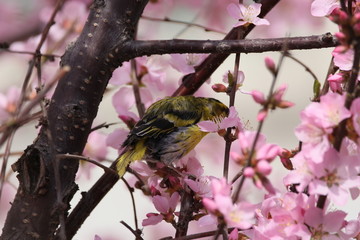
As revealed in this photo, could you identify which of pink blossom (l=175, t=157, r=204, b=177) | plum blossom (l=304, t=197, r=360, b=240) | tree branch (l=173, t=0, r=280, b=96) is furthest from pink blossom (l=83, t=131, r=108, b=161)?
plum blossom (l=304, t=197, r=360, b=240)

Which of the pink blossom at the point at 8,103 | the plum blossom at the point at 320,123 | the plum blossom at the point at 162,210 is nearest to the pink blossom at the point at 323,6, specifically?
the plum blossom at the point at 320,123

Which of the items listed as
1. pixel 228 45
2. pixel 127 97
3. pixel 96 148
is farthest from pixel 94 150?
pixel 228 45

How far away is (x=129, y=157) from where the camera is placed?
1.89m

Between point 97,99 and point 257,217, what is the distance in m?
0.43

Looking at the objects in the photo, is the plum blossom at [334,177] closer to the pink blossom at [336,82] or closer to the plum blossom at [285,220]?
the plum blossom at [285,220]

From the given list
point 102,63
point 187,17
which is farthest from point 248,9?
point 187,17

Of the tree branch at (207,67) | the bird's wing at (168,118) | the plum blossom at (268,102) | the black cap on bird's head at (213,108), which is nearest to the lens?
the plum blossom at (268,102)

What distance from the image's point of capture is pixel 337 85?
50.4 inches

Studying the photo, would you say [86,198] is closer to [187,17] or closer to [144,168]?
[144,168]

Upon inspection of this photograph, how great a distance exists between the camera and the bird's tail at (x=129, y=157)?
1754 millimetres

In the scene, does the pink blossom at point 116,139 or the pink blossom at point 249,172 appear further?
the pink blossom at point 116,139

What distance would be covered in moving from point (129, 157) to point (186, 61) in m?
0.31

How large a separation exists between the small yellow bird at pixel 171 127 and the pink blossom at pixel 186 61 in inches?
10.0

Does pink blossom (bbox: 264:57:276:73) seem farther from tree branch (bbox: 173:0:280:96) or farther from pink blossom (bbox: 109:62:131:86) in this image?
pink blossom (bbox: 109:62:131:86)
